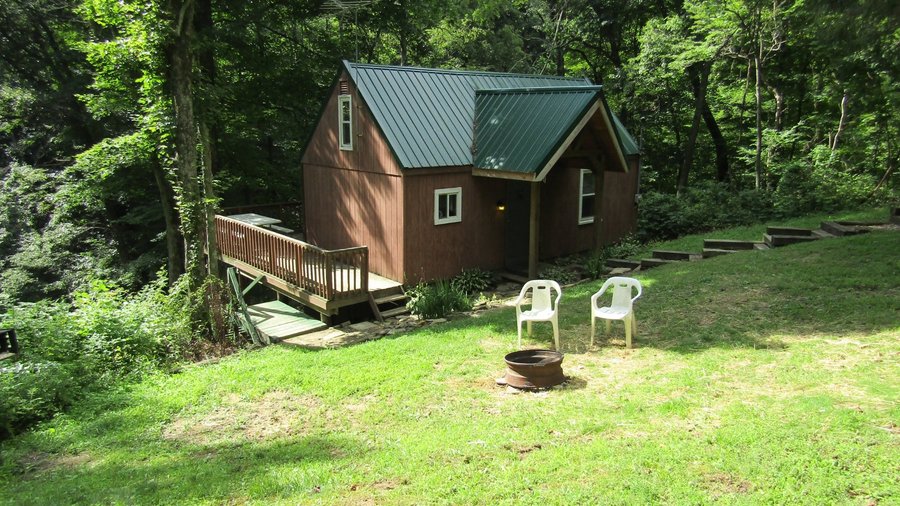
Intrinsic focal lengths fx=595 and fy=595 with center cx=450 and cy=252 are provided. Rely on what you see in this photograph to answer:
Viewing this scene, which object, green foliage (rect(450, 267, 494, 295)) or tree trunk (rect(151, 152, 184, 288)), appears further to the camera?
tree trunk (rect(151, 152, 184, 288))

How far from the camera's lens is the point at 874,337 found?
7191 millimetres

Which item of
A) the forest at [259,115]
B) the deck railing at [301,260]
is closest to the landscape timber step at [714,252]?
the forest at [259,115]

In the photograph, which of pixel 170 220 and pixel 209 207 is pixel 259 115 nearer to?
pixel 170 220

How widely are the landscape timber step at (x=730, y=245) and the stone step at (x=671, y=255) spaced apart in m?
0.51

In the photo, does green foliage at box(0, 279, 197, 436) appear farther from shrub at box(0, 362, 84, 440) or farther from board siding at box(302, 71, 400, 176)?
board siding at box(302, 71, 400, 176)

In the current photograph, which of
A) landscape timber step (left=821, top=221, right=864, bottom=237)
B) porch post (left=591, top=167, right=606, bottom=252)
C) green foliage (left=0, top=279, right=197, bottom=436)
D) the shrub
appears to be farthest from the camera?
porch post (left=591, top=167, right=606, bottom=252)

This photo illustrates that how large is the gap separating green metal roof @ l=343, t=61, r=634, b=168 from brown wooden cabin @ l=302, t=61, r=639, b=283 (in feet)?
0.09

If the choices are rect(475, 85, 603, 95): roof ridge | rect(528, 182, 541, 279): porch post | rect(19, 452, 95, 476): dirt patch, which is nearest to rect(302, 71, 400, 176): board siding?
rect(528, 182, 541, 279): porch post

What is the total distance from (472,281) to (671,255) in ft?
15.0

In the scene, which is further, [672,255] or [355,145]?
[355,145]

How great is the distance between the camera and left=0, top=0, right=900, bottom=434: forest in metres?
11.4

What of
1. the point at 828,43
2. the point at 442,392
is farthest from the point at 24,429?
the point at 828,43

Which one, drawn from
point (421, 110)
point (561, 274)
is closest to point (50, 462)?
point (421, 110)

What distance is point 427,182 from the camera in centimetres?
1278
